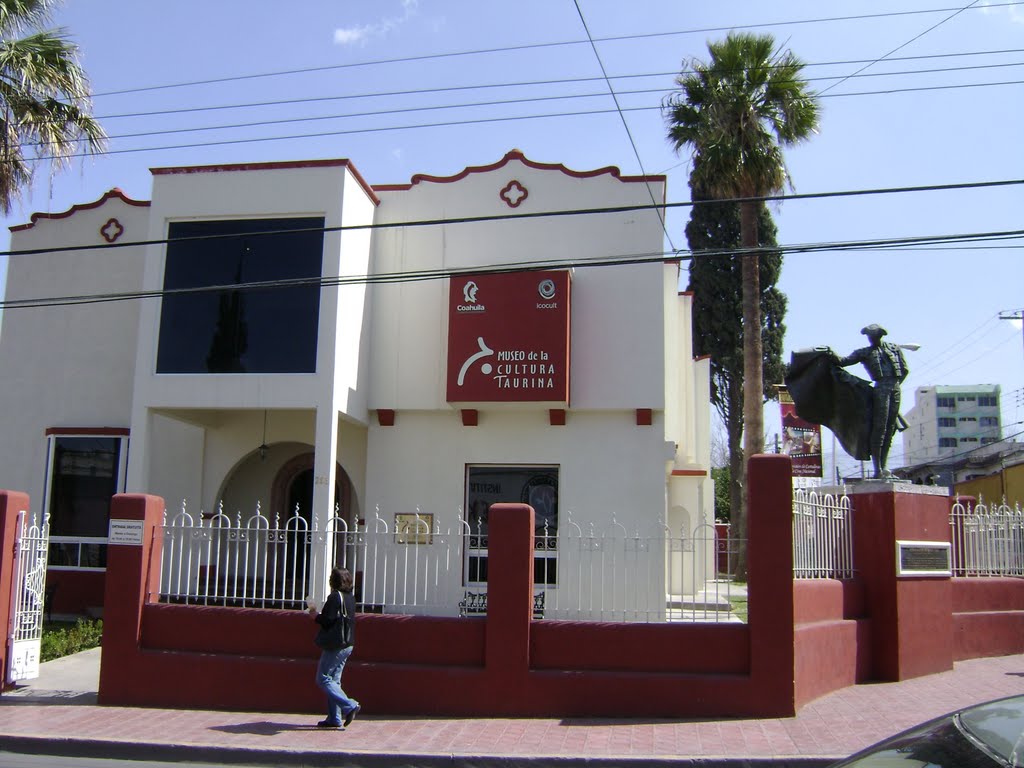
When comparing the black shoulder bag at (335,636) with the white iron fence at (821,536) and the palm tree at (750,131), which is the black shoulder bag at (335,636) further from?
the palm tree at (750,131)

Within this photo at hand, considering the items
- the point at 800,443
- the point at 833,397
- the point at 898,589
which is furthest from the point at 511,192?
the point at 800,443

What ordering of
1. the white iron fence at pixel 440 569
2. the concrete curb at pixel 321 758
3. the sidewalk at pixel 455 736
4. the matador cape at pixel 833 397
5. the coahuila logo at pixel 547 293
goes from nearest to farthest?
the concrete curb at pixel 321 758, the sidewalk at pixel 455 736, the white iron fence at pixel 440 569, the matador cape at pixel 833 397, the coahuila logo at pixel 547 293

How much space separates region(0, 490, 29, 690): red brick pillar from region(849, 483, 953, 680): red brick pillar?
385 inches

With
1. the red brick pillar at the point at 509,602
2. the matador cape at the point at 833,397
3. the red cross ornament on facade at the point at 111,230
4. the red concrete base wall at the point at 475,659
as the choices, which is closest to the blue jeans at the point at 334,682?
the red concrete base wall at the point at 475,659

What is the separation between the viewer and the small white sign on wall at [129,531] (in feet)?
34.3

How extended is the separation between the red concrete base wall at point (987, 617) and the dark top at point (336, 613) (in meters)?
8.26

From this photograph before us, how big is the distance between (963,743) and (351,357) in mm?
12224

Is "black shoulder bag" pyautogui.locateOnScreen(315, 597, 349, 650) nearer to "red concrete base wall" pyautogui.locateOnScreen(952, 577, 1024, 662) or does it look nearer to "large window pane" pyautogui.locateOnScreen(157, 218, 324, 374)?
"large window pane" pyautogui.locateOnScreen(157, 218, 324, 374)

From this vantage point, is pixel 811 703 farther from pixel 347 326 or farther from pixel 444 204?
pixel 444 204

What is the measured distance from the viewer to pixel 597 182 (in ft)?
50.6

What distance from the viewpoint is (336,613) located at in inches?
359

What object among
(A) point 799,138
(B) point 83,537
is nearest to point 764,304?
(A) point 799,138

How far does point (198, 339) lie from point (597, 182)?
6.62 metres

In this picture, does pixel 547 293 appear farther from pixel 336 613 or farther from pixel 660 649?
pixel 336 613
